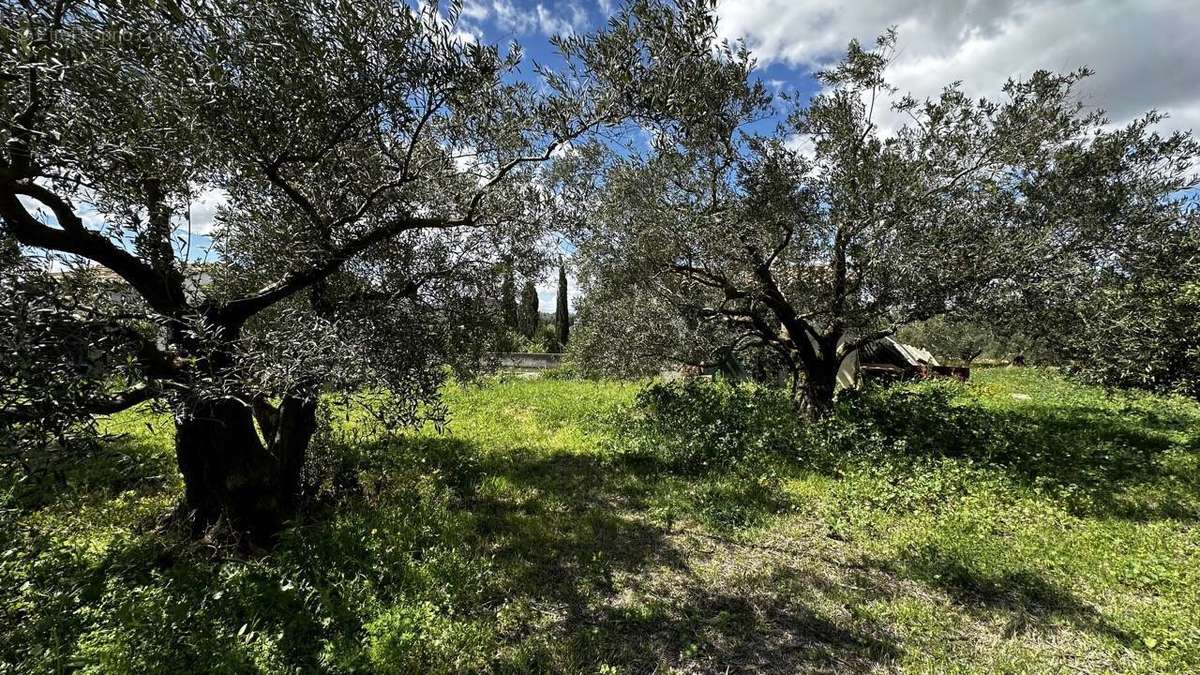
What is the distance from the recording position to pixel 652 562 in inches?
190

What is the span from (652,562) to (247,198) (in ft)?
15.9

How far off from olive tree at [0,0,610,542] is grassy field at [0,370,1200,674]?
1.87 ft

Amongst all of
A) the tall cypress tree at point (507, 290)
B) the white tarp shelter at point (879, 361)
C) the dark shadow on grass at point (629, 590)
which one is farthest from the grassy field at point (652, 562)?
the white tarp shelter at point (879, 361)

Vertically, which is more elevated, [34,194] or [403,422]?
[34,194]

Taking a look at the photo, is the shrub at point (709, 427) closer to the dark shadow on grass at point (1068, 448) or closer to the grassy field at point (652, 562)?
the grassy field at point (652, 562)

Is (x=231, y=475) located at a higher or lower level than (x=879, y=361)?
lower

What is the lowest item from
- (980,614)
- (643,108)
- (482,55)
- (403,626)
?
(980,614)

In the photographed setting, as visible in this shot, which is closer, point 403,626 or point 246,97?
point 246,97

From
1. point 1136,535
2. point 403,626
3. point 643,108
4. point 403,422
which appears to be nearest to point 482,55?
point 643,108

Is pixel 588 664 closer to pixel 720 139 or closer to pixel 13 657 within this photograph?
pixel 13 657

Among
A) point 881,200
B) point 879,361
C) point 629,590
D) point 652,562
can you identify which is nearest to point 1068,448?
point 881,200

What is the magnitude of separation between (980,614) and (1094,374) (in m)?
5.76

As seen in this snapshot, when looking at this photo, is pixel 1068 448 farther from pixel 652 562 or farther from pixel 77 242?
pixel 77 242

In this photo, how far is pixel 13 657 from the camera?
2865mm
